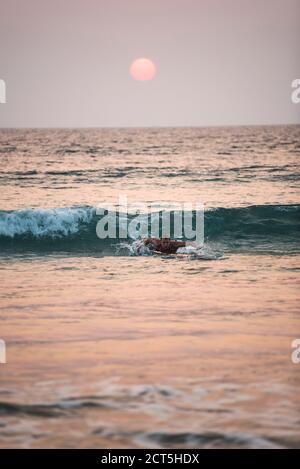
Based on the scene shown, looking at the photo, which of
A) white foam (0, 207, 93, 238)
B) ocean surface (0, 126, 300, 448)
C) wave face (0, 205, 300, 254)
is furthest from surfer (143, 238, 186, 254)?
white foam (0, 207, 93, 238)

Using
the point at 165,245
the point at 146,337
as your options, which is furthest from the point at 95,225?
the point at 146,337

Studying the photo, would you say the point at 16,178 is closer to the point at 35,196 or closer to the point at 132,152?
the point at 35,196

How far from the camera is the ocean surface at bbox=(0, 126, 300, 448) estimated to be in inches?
228

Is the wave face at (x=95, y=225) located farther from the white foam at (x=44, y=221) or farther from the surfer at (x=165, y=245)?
the surfer at (x=165, y=245)

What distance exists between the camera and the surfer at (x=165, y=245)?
16047 mm

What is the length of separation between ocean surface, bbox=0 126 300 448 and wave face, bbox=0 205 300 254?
0.06m

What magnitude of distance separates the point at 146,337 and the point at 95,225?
46.1 ft

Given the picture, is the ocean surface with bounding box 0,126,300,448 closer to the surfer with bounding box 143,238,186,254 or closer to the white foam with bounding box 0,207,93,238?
the white foam with bounding box 0,207,93,238

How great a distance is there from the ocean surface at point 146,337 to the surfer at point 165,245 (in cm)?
36

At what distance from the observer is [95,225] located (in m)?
22.2

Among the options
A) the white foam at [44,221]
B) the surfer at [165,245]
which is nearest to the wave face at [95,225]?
the white foam at [44,221]

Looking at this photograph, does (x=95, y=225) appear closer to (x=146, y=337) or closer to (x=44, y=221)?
(x=44, y=221)
